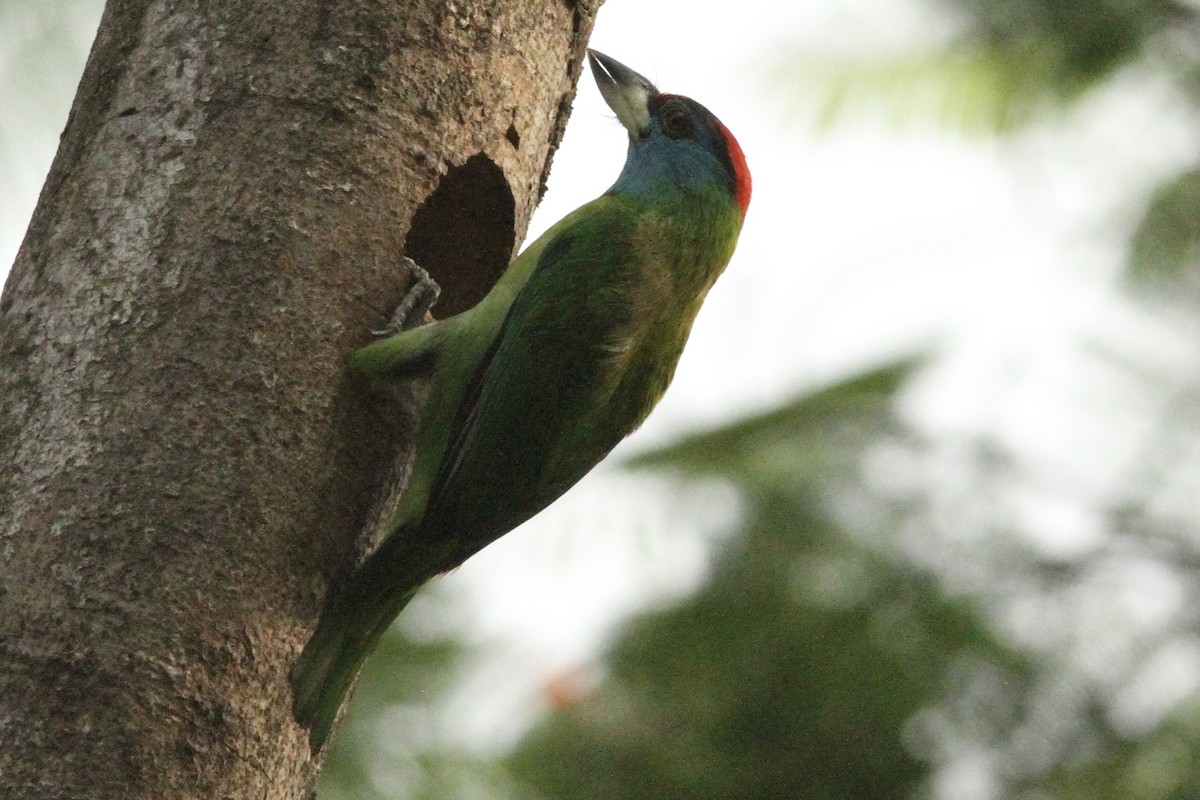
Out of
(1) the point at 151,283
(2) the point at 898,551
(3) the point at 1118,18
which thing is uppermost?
(3) the point at 1118,18

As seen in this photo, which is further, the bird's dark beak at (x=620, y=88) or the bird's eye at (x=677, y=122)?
the bird's dark beak at (x=620, y=88)

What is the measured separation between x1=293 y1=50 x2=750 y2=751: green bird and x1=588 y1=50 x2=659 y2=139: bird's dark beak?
0.43 meters

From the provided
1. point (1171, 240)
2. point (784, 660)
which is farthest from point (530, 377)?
point (1171, 240)

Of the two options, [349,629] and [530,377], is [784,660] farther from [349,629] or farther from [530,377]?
[349,629]

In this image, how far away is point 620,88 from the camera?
4.00 metres

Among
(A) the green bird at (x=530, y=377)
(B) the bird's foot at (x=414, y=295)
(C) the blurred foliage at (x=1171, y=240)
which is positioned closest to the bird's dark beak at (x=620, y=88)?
(A) the green bird at (x=530, y=377)

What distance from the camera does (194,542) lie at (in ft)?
7.22

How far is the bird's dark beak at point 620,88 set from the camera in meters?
3.97

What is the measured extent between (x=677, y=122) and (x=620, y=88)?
0.26 metres

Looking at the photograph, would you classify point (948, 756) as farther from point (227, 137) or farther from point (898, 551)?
point (227, 137)

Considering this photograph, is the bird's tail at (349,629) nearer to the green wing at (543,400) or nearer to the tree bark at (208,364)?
the tree bark at (208,364)

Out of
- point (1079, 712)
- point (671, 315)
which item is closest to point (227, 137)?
point (671, 315)

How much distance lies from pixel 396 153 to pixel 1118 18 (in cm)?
332

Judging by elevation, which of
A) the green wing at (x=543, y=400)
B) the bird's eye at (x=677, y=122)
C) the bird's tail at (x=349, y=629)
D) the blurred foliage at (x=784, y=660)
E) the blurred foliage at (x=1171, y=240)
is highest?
the blurred foliage at (x=1171, y=240)
